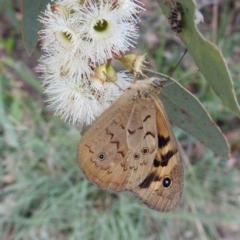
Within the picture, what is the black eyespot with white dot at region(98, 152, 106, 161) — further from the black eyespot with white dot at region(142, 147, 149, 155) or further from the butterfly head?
the butterfly head

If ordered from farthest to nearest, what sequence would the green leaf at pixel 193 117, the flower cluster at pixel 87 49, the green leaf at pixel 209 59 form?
the green leaf at pixel 193 117 → the flower cluster at pixel 87 49 → the green leaf at pixel 209 59

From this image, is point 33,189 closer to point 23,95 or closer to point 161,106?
point 23,95

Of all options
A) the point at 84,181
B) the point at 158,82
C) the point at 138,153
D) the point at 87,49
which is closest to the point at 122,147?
the point at 138,153

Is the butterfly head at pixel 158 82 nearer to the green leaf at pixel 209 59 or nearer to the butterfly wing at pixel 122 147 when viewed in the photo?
the butterfly wing at pixel 122 147

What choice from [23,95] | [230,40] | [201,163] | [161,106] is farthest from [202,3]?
[161,106]

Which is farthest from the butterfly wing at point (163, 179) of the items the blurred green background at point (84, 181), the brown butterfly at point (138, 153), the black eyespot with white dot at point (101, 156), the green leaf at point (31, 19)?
the blurred green background at point (84, 181)

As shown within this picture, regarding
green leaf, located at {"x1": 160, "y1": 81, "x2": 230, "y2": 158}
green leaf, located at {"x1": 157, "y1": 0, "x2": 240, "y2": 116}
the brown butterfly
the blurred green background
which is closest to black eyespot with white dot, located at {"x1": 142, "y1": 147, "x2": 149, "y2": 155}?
the brown butterfly

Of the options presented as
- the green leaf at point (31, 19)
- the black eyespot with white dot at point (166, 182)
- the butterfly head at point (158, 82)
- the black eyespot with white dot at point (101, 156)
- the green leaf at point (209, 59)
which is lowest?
the black eyespot with white dot at point (101, 156)

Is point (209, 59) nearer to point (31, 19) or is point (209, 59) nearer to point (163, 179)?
point (163, 179)
